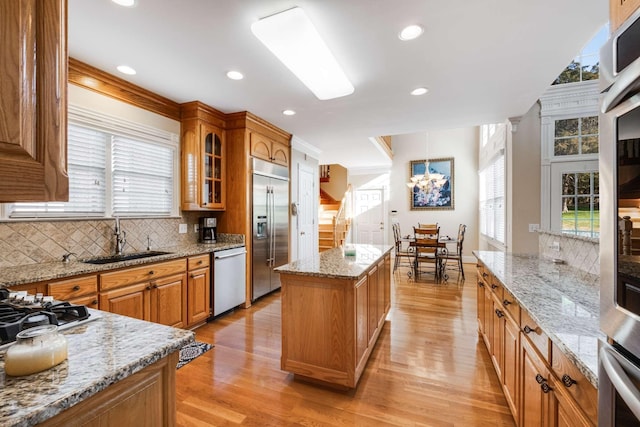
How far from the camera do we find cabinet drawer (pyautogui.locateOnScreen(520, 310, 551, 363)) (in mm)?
1178

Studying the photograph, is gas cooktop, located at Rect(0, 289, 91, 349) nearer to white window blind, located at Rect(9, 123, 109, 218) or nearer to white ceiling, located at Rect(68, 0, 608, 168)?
white window blind, located at Rect(9, 123, 109, 218)

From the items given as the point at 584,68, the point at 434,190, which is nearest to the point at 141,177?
the point at 584,68

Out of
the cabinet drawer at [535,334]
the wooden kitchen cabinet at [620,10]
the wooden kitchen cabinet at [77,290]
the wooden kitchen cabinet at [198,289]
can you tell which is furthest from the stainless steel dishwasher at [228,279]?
the wooden kitchen cabinet at [620,10]

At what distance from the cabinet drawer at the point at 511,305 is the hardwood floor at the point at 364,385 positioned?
73 centimetres

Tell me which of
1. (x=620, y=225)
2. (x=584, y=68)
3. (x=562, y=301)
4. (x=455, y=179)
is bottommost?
(x=562, y=301)

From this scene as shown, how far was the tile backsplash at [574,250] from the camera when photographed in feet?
6.51

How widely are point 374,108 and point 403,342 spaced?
2.85m

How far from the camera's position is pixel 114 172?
2.93m

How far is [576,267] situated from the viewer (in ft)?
7.15

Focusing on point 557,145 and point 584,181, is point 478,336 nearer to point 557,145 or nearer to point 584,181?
point 584,181

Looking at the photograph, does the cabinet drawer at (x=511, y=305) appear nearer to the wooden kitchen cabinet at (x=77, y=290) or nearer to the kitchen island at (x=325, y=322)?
the kitchen island at (x=325, y=322)

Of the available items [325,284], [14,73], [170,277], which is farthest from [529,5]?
[170,277]

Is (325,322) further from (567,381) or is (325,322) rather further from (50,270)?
(50,270)

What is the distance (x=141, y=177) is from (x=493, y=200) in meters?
5.94
